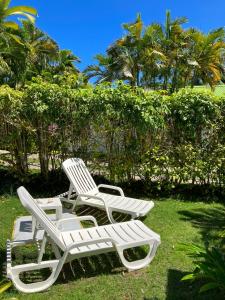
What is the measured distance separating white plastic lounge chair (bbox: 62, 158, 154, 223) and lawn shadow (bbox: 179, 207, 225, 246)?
0.90 m

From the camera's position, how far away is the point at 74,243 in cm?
509

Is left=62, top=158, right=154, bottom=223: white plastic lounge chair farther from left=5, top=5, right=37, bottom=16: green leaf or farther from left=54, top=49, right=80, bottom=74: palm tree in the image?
left=54, top=49, right=80, bottom=74: palm tree

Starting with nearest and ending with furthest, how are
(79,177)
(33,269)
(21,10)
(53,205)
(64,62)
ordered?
1. (33,269)
2. (53,205)
3. (79,177)
4. (21,10)
5. (64,62)

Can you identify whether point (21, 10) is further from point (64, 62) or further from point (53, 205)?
point (64, 62)

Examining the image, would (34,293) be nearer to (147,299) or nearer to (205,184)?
(147,299)

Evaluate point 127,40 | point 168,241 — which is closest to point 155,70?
point 127,40

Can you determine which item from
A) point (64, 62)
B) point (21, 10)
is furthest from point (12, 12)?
point (64, 62)

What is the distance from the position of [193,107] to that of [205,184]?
192 cm

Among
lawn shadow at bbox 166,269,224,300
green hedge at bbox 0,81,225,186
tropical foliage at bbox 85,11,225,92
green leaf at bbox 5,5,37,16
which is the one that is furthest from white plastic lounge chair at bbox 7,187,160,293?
tropical foliage at bbox 85,11,225,92

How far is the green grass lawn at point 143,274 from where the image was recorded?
195 inches

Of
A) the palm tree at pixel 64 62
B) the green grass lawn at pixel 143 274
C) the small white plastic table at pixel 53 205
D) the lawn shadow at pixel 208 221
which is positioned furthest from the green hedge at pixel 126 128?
the palm tree at pixel 64 62

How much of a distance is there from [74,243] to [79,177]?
3.88 m

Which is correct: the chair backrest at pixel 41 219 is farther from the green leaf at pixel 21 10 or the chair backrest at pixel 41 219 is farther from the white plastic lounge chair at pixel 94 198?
the green leaf at pixel 21 10

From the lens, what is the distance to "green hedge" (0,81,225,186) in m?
9.55
